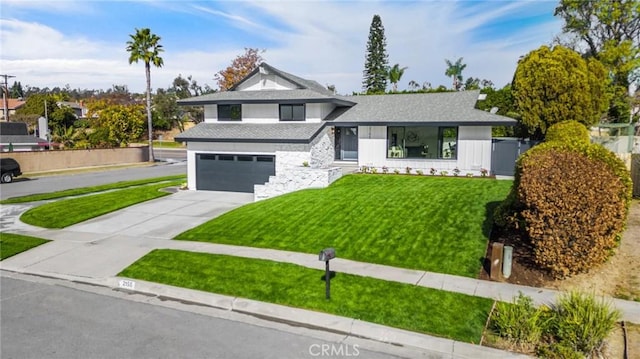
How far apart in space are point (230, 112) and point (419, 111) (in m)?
11.5

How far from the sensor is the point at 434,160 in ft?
78.4

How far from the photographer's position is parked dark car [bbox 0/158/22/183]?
98.3 ft

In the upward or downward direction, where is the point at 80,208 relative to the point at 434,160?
downward

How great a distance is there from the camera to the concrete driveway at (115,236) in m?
12.4

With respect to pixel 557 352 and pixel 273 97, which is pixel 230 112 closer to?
pixel 273 97

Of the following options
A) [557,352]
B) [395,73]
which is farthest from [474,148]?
[395,73]

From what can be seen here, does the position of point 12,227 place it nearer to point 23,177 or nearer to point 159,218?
point 159,218

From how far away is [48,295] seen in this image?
10328 millimetres

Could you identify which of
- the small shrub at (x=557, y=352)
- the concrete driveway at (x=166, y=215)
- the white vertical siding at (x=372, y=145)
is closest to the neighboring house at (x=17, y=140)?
the concrete driveway at (x=166, y=215)

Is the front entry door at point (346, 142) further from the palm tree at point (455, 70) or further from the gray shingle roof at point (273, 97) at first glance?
the palm tree at point (455, 70)

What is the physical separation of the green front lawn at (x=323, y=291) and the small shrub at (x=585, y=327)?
4.56 ft

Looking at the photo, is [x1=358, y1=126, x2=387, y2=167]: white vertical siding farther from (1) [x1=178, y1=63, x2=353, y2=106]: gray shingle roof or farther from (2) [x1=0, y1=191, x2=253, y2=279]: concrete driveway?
(2) [x1=0, y1=191, x2=253, y2=279]: concrete driveway

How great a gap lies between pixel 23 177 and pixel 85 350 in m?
32.7

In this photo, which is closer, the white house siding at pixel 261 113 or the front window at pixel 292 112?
the front window at pixel 292 112
